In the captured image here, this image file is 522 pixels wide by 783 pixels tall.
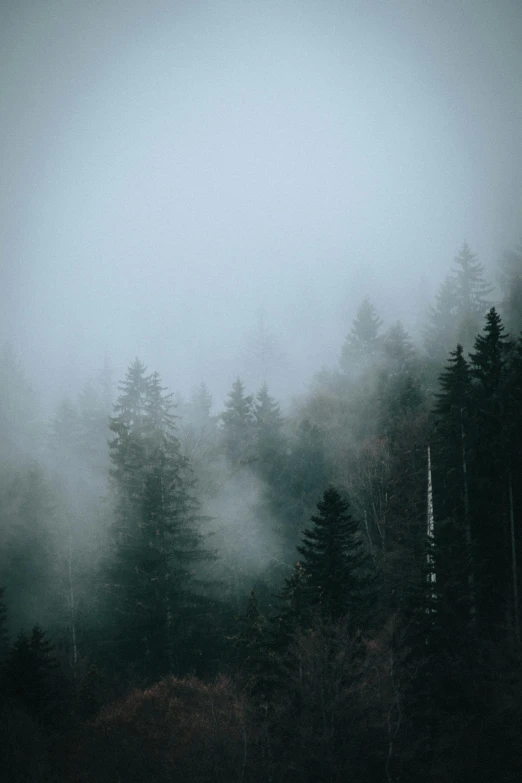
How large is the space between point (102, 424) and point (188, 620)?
3591cm

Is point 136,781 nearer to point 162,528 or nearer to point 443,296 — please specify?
point 162,528

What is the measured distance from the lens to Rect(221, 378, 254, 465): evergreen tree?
47.9 meters

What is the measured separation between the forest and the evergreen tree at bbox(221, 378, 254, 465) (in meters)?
0.32

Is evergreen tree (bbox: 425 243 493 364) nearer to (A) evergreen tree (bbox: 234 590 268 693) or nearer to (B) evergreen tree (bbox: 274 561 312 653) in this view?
(B) evergreen tree (bbox: 274 561 312 653)

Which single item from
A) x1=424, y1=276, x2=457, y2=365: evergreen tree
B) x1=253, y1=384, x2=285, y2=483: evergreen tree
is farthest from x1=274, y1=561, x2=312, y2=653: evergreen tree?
x1=424, y1=276, x2=457, y2=365: evergreen tree

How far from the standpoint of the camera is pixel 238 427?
49844mm

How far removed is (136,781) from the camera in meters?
16.7

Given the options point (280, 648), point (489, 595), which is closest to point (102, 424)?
point (280, 648)

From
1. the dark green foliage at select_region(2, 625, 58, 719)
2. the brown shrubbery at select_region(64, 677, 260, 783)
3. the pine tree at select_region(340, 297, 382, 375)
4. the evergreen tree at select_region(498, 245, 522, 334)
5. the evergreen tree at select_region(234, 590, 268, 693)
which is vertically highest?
the evergreen tree at select_region(498, 245, 522, 334)

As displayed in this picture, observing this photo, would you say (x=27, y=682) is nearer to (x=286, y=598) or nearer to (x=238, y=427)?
(x=286, y=598)

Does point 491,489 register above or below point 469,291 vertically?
below

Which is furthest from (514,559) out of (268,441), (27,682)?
(268,441)

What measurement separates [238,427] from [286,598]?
100ft

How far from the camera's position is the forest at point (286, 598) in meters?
16.6
